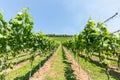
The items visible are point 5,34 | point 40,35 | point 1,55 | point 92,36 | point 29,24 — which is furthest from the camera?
point 40,35

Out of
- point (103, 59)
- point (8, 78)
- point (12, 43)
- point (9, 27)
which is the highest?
point (9, 27)

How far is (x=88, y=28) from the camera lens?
31656mm

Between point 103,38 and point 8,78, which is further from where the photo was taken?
point 8,78

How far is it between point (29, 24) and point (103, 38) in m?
9.52

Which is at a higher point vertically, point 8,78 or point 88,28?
point 88,28

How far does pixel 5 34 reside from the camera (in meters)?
19.8

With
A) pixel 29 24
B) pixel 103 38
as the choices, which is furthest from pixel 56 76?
pixel 29 24

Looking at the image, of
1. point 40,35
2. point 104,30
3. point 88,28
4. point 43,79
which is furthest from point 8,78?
point 104,30

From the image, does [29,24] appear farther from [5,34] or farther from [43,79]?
[43,79]

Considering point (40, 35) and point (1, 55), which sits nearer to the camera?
point (1, 55)

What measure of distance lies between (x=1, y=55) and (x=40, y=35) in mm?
19922

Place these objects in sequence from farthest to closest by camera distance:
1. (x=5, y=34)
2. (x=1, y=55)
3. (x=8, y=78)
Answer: (x=8, y=78) < (x=1, y=55) < (x=5, y=34)

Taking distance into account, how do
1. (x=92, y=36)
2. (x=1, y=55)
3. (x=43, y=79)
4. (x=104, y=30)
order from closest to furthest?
(x=1, y=55), (x=104, y=30), (x=92, y=36), (x=43, y=79)

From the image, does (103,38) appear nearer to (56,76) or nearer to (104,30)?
(104,30)
